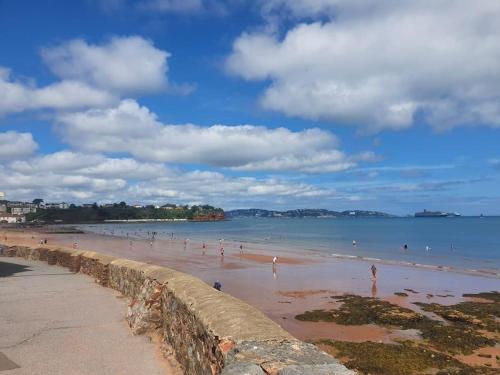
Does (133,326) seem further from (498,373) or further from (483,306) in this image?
(483,306)

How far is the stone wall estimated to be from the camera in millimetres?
4625

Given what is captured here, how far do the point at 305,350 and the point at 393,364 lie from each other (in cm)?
912

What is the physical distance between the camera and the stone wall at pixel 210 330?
182 inches

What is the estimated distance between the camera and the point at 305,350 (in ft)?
16.6

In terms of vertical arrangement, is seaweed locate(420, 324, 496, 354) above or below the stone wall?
below

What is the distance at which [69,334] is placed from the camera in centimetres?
1084

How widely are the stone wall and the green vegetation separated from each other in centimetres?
598

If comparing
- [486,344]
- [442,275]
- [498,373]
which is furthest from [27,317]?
[442,275]

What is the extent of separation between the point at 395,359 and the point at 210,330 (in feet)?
29.5

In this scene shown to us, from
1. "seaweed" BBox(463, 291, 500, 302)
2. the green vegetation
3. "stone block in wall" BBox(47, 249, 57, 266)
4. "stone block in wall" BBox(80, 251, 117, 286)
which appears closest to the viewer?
the green vegetation

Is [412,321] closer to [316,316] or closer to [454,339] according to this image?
[454,339]

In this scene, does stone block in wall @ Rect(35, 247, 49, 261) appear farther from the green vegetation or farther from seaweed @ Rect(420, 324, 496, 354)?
seaweed @ Rect(420, 324, 496, 354)

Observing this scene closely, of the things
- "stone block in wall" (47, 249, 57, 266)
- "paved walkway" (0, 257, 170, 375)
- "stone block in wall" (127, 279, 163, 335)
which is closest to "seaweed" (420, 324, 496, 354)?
"stone block in wall" (127, 279, 163, 335)

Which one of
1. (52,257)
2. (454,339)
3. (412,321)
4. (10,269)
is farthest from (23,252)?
(454,339)
